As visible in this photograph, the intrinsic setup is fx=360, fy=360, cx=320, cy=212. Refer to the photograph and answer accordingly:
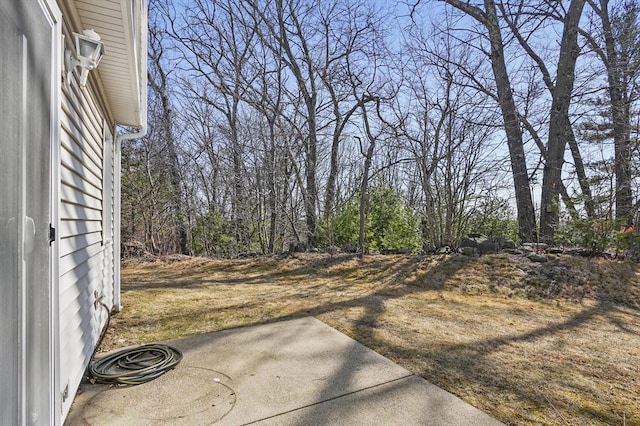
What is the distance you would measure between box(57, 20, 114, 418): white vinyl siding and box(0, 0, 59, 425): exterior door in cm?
35

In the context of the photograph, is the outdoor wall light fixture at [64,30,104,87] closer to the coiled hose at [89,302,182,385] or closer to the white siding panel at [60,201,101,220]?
the white siding panel at [60,201,101,220]

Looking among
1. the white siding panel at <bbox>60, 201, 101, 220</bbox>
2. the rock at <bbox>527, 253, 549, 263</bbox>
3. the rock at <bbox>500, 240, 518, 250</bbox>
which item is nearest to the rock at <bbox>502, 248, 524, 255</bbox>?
the rock at <bbox>500, 240, 518, 250</bbox>

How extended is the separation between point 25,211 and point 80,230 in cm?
125

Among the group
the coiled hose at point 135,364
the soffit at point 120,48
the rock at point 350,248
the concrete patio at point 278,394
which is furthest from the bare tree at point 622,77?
the soffit at point 120,48

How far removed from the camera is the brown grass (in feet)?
7.33

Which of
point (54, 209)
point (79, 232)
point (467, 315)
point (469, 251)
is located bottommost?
point (467, 315)

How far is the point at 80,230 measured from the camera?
91.7 inches

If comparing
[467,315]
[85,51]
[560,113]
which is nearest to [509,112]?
[560,113]

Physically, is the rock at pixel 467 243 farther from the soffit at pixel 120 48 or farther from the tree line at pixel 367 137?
the soffit at pixel 120 48

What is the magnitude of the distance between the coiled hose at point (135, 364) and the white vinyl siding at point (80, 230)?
112mm

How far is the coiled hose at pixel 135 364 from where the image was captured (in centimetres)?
226

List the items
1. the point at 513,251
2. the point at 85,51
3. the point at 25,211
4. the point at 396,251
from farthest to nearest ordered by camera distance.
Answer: the point at 396,251, the point at 513,251, the point at 85,51, the point at 25,211

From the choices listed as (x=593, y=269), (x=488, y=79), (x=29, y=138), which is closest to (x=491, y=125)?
(x=488, y=79)

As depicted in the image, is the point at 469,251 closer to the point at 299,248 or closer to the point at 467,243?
the point at 467,243
